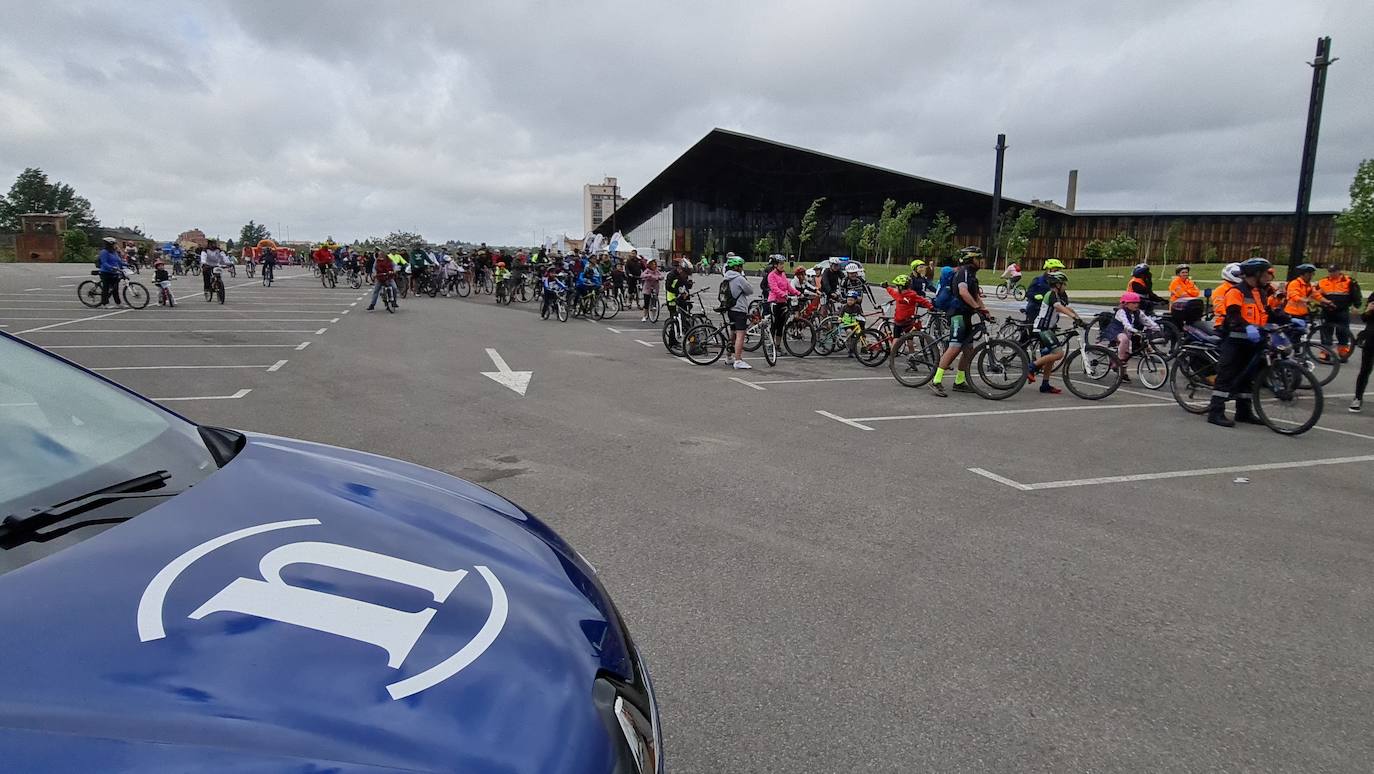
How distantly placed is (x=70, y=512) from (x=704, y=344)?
37.0ft

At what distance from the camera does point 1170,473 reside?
6.29m

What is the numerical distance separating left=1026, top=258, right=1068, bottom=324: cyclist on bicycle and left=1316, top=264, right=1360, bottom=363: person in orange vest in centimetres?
699

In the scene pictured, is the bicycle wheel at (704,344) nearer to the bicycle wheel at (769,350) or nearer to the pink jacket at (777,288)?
the bicycle wheel at (769,350)

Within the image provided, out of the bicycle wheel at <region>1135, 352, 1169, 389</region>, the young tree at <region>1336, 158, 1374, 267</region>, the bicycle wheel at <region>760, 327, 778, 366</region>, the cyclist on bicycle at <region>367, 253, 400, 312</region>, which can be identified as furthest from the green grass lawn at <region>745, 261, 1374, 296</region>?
the bicycle wheel at <region>1135, 352, 1169, 389</region>

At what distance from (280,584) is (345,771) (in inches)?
20.7

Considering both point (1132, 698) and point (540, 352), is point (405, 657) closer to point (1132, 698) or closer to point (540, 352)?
point (1132, 698)

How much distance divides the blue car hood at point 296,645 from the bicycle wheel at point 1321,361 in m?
13.7

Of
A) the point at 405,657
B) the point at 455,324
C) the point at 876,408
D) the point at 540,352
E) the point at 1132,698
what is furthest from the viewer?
the point at 455,324

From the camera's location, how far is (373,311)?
21.4 meters

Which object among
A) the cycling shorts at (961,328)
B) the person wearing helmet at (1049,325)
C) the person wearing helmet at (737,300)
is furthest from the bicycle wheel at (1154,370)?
the person wearing helmet at (737,300)

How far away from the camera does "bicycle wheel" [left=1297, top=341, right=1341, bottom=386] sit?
1162 cm

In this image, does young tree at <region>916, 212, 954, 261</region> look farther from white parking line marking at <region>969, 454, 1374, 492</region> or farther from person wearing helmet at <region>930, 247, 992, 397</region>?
white parking line marking at <region>969, 454, 1374, 492</region>

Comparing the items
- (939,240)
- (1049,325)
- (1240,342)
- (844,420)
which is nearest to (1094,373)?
(1049,325)

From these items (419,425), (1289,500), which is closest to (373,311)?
(419,425)
